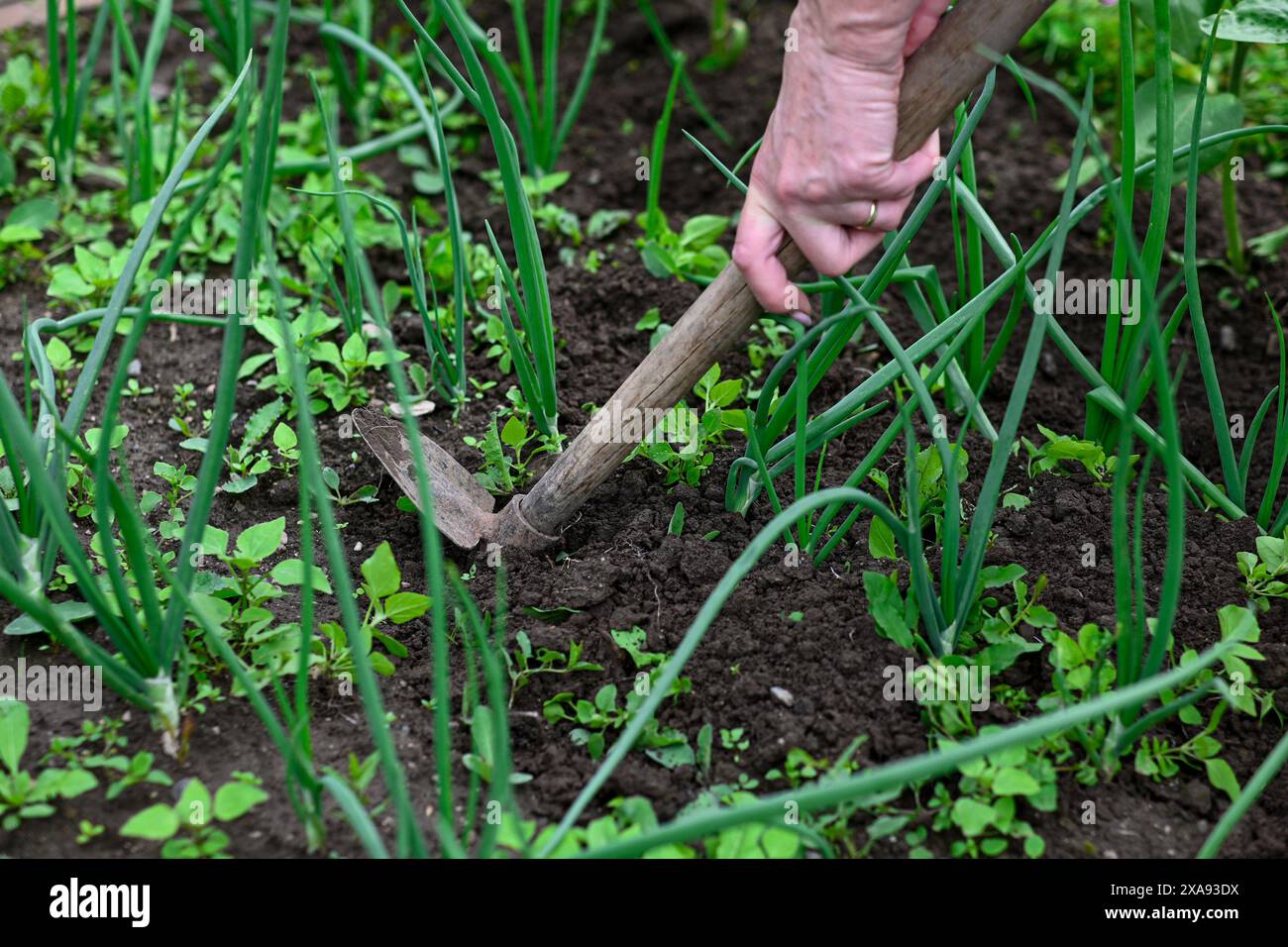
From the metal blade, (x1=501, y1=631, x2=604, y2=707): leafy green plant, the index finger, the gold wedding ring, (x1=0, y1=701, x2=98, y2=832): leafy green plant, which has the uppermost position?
the gold wedding ring

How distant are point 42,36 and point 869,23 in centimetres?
286

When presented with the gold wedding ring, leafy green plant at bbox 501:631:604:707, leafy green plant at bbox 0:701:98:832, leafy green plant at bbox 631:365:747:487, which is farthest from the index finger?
leafy green plant at bbox 0:701:98:832

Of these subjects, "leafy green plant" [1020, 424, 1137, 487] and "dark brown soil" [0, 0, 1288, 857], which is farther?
"leafy green plant" [1020, 424, 1137, 487]

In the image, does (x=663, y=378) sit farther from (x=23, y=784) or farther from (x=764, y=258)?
(x=23, y=784)

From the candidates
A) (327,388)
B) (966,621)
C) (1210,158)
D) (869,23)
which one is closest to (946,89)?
(869,23)

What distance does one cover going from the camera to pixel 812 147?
5.00 ft

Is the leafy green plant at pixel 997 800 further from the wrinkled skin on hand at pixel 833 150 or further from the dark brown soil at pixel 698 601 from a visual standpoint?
the wrinkled skin on hand at pixel 833 150

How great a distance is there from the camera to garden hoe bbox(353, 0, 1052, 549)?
1468 mm

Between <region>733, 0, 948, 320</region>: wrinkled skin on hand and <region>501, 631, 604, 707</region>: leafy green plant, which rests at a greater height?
<region>733, 0, 948, 320</region>: wrinkled skin on hand

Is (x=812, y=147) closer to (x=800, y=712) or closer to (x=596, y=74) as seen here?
(x=800, y=712)

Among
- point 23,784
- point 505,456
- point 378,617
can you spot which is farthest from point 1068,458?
point 23,784

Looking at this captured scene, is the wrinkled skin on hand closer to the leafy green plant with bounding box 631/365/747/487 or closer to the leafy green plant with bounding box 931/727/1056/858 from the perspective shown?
the leafy green plant with bounding box 631/365/747/487

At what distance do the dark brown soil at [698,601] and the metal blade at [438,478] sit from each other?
0.26 ft

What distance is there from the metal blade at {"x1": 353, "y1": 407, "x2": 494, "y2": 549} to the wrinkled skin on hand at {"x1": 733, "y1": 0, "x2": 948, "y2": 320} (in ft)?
2.05
